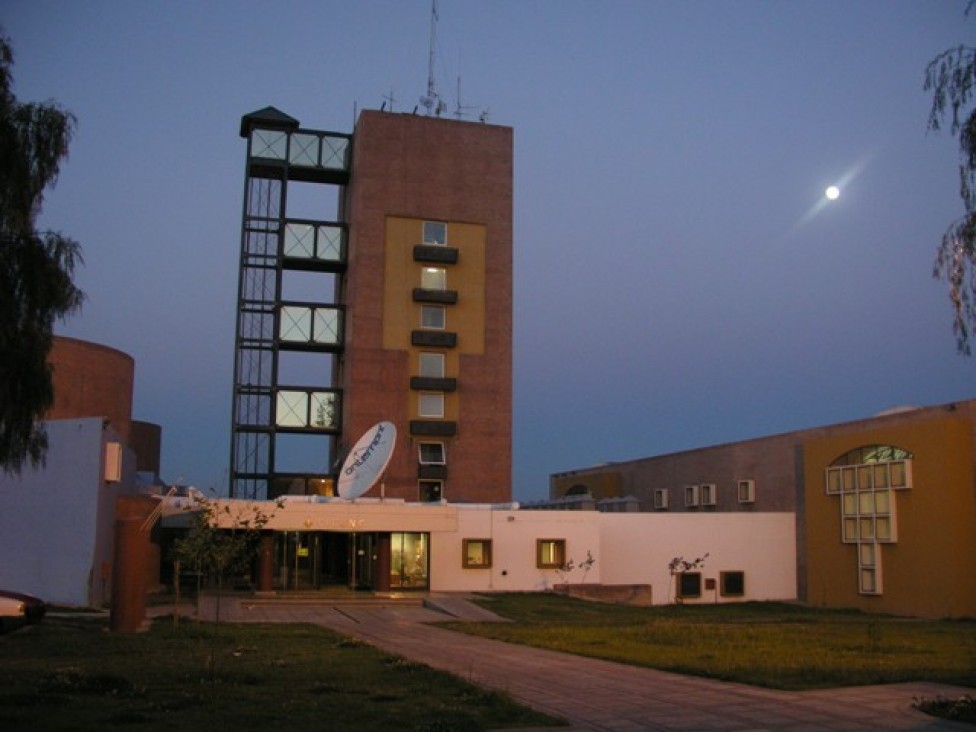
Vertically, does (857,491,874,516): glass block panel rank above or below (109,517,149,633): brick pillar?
above

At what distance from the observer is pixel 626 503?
5881cm

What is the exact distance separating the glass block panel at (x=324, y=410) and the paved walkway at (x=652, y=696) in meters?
36.5

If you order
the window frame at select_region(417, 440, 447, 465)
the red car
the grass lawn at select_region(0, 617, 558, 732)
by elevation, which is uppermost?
the window frame at select_region(417, 440, 447, 465)

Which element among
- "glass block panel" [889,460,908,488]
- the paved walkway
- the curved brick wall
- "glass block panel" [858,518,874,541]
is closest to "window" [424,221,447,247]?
the curved brick wall

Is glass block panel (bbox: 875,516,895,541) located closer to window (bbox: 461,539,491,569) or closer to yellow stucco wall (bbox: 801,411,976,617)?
yellow stucco wall (bbox: 801,411,976,617)

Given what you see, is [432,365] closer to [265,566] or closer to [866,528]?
[265,566]

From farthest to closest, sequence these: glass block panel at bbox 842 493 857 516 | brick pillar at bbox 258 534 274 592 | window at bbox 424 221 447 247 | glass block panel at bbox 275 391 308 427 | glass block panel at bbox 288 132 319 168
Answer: glass block panel at bbox 288 132 319 168 → window at bbox 424 221 447 247 → glass block panel at bbox 275 391 308 427 → glass block panel at bbox 842 493 857 516 → brick pillar at bbox 258 534 274 592

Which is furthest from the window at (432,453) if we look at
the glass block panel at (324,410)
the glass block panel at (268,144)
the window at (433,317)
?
the glass block panel at (268,144)

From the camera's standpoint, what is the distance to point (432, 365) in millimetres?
60688

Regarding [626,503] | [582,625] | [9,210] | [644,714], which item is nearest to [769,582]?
[626,503]

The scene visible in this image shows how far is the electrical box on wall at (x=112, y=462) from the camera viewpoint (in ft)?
112

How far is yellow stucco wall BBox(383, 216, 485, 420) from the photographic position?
6003 centimetres

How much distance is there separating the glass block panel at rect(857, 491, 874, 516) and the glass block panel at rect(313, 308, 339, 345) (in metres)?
29.5

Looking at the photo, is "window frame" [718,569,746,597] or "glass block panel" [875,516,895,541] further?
"window frame" [718,569,746,597]
